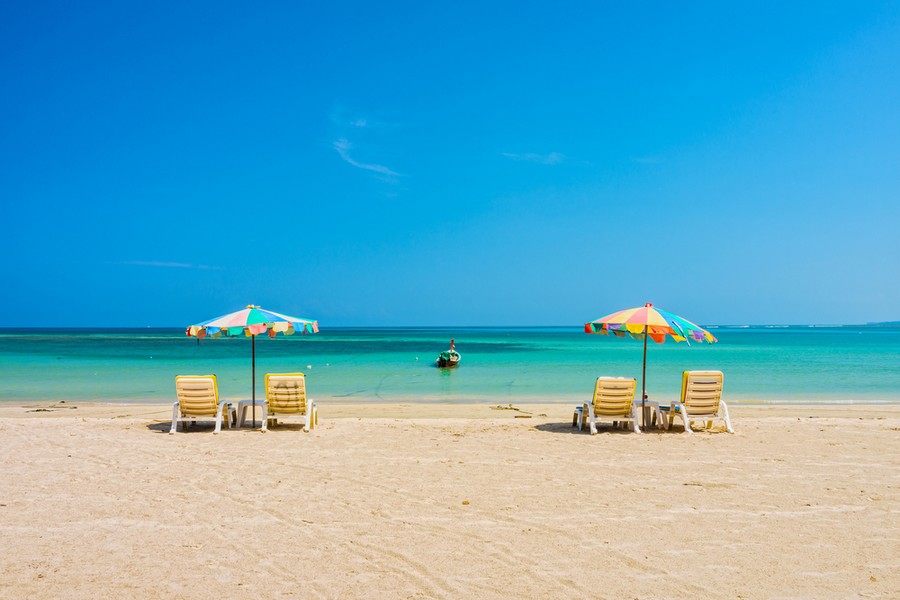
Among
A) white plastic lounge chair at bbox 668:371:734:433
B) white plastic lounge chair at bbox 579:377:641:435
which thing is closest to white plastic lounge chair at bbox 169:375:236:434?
white plastic lounge chair at bbox 579:377:641:435

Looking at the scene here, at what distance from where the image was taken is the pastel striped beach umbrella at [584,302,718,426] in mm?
9633

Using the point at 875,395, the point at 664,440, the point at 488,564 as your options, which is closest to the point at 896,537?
the point at 488,564

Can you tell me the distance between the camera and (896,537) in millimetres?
4684

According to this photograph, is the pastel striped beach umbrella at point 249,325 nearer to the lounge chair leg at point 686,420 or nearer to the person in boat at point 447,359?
the lounge chair leg at point 686,420

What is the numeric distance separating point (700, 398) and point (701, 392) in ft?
0.32

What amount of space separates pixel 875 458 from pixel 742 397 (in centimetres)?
1028

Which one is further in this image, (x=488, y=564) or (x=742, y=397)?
(x=742, y=397)

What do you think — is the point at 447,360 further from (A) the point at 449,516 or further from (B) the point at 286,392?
(A) the point at 449,516

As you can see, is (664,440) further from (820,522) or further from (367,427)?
(367,427)

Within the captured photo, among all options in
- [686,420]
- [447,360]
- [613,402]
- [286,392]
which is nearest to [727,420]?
[686,420]

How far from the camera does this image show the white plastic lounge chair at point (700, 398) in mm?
9883

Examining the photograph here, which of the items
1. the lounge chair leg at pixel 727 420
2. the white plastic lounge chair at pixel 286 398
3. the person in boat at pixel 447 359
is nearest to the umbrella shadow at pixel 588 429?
the lounge chair leg at pixel 727 420

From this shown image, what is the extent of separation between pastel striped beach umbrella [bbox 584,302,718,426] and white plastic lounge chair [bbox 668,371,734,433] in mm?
551

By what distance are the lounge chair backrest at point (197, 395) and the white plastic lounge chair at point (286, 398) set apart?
0.81m
